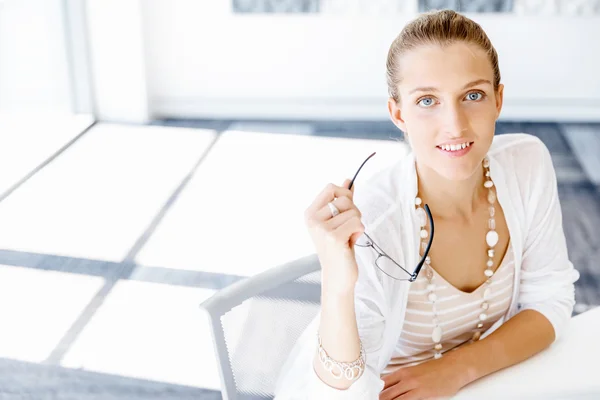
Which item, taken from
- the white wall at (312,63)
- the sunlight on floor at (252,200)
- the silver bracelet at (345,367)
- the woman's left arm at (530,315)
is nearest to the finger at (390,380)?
the woman's left arm at (530,315)

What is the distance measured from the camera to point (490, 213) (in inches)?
61.9

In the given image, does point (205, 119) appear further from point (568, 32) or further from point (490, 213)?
point (490, 213)

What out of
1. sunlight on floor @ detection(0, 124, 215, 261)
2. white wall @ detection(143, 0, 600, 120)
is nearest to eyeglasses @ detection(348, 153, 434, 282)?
sunlight on floor @ detection(0, 124, 215, 261)

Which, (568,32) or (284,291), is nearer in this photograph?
(284,291)

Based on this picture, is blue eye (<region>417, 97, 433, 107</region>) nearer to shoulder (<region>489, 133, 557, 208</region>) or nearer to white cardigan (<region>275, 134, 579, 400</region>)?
white cardigan (<region>275, 134, 579, 400</region>)

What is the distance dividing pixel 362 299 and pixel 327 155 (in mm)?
3312

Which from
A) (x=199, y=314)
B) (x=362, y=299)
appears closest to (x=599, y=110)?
(x=199, y=314)

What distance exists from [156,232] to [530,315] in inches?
100

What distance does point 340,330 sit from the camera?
48.0 inches

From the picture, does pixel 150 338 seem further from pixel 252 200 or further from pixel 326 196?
pixel 326 196

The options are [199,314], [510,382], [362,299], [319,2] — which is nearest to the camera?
[510,382]

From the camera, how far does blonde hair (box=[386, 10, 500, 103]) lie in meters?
1.40

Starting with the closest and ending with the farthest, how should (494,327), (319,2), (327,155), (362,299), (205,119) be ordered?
(362,299)
(494,327)
(327,155)
(319,2)
(205,119)

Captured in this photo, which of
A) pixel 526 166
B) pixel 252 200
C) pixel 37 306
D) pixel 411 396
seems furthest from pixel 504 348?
pixel 252 200
